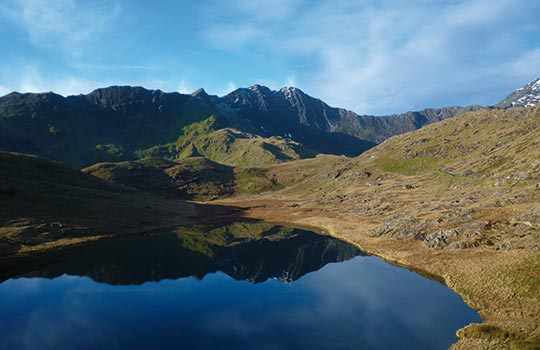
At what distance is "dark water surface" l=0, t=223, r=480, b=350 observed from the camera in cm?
3666

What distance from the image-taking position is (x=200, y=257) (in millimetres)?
80500

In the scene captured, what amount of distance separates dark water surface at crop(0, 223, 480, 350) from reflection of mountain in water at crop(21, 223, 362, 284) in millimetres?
376

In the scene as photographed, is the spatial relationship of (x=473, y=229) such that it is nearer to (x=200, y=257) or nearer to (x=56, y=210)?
(x=200, y=257)

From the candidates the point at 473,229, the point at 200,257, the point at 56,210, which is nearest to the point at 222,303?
the point at 200,257

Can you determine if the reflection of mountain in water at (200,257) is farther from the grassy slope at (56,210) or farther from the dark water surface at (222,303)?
the grassy slope at (56,210)

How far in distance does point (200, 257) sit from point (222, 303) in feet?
109

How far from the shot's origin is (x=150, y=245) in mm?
87938

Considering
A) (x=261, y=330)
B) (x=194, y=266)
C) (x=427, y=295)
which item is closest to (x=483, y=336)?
(x=427, y=295)

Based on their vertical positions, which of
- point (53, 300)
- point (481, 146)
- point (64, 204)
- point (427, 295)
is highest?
point (481, 146)

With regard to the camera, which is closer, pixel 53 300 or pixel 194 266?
pixel 53 300

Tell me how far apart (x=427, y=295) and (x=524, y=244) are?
18.2 metres

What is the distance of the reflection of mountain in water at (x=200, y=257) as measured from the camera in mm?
64438

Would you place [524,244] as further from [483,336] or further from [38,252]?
[38,252]

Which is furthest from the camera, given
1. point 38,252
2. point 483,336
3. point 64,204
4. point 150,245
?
point 64,204
